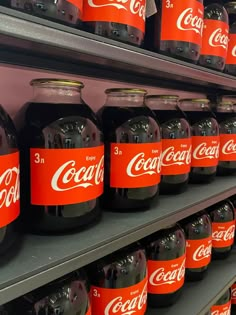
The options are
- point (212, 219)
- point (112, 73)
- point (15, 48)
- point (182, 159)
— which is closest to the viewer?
point (15, 48)

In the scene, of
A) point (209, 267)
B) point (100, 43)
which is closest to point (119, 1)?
point (100, 43)

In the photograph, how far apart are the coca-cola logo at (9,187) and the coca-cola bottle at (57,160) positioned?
0.28 ft

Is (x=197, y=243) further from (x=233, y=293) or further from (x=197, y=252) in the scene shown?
(x=233, y=293)

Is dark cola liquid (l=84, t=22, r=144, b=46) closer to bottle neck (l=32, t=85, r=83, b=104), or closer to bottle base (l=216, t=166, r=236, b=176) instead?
bottle neck (l=32, t=85, r=83, b=104)

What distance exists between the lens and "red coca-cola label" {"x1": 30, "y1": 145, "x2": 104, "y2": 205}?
0.69 meters

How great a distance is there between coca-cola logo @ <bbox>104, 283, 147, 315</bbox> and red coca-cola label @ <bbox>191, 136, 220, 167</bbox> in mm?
548

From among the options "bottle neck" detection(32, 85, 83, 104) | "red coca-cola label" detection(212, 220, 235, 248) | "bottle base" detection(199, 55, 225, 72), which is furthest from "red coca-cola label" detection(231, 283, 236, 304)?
"bottle neck" detection(32, 85, 83, 104)

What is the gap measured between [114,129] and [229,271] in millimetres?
959

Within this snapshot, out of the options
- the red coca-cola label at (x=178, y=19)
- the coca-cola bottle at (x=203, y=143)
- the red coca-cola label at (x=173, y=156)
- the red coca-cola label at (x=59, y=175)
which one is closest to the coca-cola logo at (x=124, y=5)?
the red coca-cola label at (x=178, y=19)

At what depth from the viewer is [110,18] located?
74 cm

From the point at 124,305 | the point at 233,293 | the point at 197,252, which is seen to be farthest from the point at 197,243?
the point at 233,293

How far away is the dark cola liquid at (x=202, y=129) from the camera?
1237mm

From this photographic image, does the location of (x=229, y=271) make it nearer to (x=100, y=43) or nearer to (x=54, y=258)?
(x=54, y=258)

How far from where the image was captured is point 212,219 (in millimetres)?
1430
